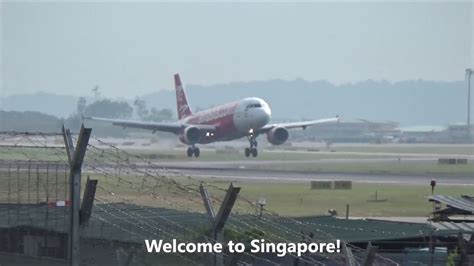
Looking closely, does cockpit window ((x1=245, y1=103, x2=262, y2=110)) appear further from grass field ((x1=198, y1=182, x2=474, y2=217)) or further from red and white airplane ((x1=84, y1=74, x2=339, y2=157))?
grass field ((x1=198, y1=182, x2=474, y2=217))

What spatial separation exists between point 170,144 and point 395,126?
81069mm

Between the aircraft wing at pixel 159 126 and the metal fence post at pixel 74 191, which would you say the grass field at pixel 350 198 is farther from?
the aircraft wing at pixel 159 126

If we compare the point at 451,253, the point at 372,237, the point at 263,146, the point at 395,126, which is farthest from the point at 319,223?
the point at 395,126

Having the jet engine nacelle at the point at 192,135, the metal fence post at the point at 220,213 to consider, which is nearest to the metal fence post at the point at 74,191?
the metal fence post at the point at 220,213

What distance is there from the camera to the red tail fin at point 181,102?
10884 centimetres

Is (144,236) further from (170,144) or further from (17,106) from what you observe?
(170,144)

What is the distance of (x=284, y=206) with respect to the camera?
4675 cm

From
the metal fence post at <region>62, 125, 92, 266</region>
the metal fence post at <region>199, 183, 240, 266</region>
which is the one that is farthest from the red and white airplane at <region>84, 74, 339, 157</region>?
the metal fence post at <region>62, 125, 92, 266</region>

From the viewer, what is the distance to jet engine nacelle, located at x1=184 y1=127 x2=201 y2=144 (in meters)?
89.6

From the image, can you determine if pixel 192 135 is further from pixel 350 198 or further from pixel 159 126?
pixel 350 198

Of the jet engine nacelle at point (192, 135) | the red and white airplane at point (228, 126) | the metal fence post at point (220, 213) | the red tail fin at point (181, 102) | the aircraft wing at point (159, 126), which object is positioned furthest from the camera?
the red tail fin at point (181, 102)

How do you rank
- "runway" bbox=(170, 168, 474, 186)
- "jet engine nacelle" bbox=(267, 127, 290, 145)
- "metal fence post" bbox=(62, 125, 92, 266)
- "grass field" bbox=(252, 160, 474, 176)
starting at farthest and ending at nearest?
"jet engine nacelle" bbox=(267, 127, 290, 145) < "grass field" bbox=(252, 160, 474, 176) < "runway" bbox=(170, 168, 474, 186) < "metal fence post" bbox=(62, 125, 92, 266)

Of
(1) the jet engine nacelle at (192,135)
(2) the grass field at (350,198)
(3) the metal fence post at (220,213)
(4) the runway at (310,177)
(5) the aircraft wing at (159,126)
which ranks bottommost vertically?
(2) the grass field at (350,198)

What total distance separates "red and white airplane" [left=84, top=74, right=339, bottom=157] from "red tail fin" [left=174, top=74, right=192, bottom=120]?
424 inches
